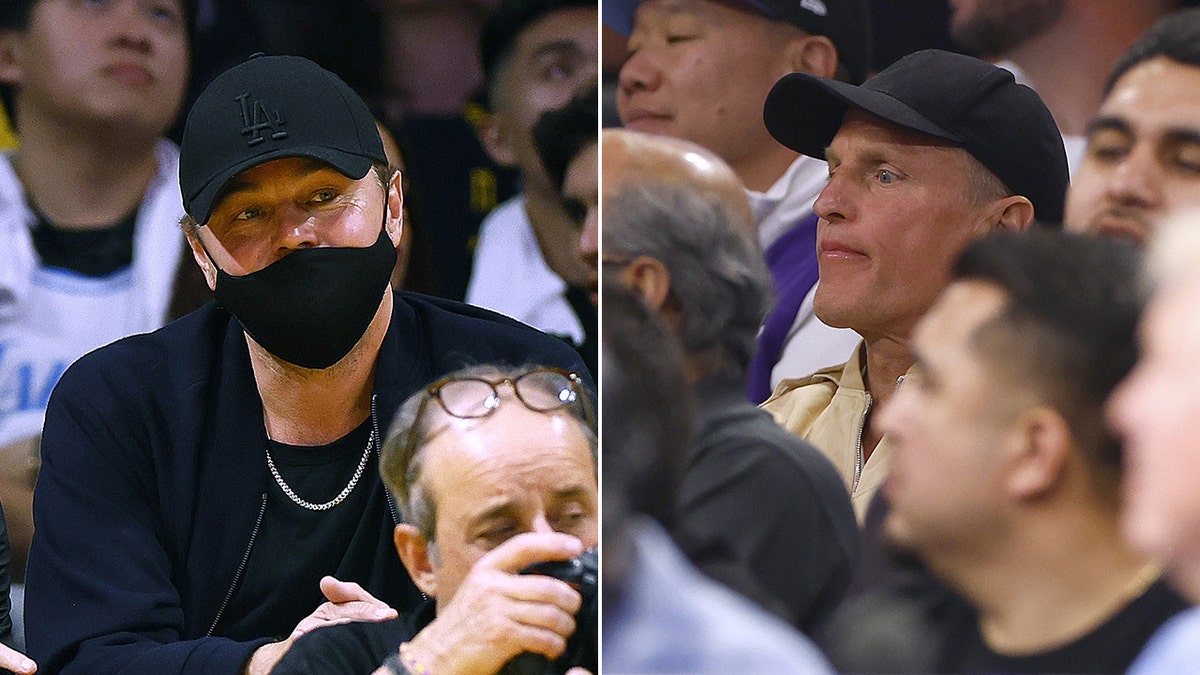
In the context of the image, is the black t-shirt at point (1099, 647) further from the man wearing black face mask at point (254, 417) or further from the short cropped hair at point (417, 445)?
the man wearing black face mask at point (254, 417)

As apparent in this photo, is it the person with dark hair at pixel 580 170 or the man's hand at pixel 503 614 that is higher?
the person with dark hair at pixel 580 170

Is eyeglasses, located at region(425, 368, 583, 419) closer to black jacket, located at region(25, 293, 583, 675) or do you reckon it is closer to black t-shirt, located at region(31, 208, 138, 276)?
black jacket, located at region(25, 293, 583, 675)

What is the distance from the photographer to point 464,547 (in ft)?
6.92

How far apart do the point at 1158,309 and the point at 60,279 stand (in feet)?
6.99

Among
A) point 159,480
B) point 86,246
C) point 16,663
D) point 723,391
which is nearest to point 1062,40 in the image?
point 723,391

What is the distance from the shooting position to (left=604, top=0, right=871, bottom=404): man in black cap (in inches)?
84.9

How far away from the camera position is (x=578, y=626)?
2102 millimetres

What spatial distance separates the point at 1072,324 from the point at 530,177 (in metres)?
1.26

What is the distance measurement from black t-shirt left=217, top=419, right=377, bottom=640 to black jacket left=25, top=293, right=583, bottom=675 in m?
0.03

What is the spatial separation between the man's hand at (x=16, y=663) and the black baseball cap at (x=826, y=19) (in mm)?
1350

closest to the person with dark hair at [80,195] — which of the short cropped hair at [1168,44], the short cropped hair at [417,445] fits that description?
the short cropped hair at [417,445]

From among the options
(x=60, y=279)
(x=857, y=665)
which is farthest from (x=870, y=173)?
(x=60, y=279)

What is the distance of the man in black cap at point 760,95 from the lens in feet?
7.07

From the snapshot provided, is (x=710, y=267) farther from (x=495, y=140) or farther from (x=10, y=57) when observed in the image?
(x=10, y=57)
